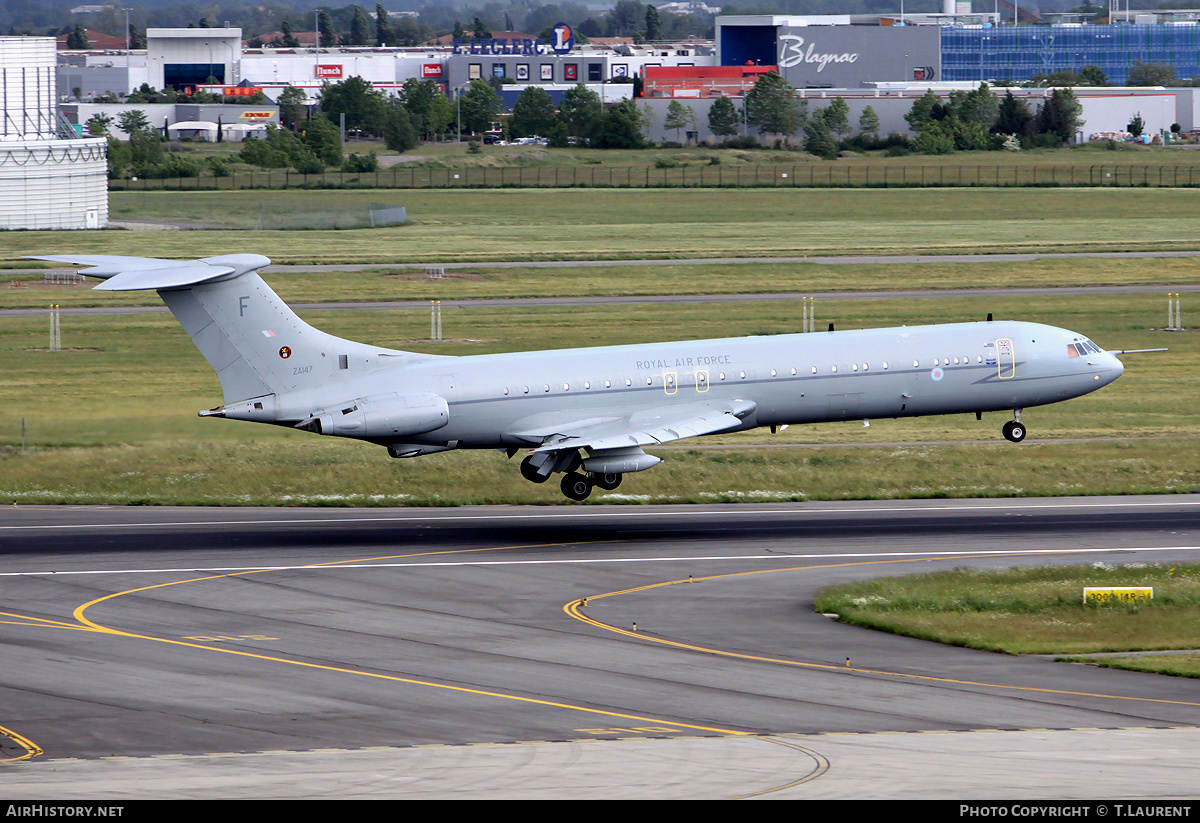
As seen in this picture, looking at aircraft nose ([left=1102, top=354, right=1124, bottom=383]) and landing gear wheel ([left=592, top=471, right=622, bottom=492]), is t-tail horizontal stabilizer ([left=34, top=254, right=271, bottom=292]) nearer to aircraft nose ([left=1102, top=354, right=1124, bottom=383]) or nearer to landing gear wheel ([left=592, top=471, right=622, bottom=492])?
landing gear wheel ([left=592, top=471, right=622, bottom=492])

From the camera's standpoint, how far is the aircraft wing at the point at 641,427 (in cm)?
4241

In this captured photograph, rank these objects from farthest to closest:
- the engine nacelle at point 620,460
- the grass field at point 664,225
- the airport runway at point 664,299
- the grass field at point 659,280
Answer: the grass field at point 664,225 → the grass field at point 659,280 → the airport runway at point 664,299 → the engine nacelle at point 620,460

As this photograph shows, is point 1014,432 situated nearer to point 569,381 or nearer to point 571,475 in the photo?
point 571,475

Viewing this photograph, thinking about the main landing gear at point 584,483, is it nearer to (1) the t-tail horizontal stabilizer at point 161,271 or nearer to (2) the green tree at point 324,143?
(1) the t-tail horizontal stabilizer at point 161,271

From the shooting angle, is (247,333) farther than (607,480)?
No

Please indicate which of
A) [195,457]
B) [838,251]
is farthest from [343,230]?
[195,457]

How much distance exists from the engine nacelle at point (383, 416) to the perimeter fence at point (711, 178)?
125m

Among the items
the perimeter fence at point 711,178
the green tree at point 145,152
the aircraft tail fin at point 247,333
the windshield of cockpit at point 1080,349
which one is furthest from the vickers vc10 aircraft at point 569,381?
the green tree at point 145,152

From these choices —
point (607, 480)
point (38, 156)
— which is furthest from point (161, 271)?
point (38, 156)

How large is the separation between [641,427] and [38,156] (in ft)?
313

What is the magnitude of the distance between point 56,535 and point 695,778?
2673cm

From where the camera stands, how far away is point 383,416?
1628 inches

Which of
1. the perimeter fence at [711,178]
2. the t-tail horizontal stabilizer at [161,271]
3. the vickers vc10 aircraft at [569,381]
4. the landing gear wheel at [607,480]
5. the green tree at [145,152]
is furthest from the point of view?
the green tree at [145,152]

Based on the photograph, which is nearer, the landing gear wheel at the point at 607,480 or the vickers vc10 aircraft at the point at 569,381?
the vickers vc10 aircraft at the point at 569,381
